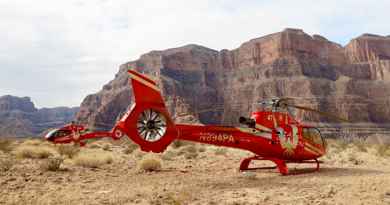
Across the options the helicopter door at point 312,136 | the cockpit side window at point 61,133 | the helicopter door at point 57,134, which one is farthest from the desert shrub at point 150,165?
the cockpit side window at point 61,133

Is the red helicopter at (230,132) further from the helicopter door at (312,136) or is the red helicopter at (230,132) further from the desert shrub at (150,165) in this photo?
the desert shrub at (150,165)

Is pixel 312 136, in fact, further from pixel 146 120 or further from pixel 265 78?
pixel 265 78

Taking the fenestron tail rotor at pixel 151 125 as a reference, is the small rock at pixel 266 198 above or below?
below

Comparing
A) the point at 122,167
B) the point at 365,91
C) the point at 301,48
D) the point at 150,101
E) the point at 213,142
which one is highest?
the point at 301,48

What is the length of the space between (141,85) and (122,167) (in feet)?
16.3

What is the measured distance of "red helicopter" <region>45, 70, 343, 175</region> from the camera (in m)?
12.9

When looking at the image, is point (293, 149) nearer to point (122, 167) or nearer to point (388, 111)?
point (122, 167)

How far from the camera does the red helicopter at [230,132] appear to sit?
12.9 m

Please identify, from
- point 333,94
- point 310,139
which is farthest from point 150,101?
point 333,94

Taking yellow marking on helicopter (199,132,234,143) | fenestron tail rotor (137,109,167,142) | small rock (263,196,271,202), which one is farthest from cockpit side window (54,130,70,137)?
small rock (263,196,271,202)

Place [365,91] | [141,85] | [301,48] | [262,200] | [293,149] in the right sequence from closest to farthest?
[262,200] → [141,85] → [293,149] → [365,91] → [301,48]

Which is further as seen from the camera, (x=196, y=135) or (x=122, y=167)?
(x=122, y=167)

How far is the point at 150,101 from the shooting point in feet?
43.2

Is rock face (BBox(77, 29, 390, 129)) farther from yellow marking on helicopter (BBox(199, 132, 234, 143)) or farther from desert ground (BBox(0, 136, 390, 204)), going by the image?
desert ground (BBox(0, 136, 390, 204))
